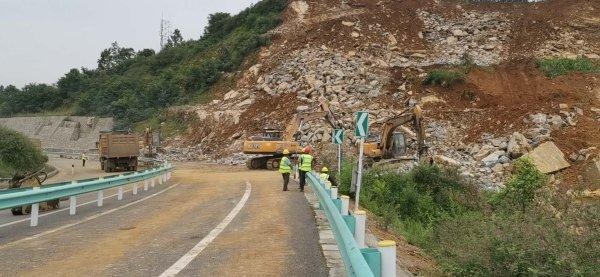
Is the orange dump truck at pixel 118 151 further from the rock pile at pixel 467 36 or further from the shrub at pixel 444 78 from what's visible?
the rock pile at pixel 467 36

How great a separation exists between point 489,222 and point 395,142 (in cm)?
1761

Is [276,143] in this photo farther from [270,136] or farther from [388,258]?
[388,258]

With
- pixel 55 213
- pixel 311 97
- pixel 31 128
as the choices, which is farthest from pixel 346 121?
pixel 31 128

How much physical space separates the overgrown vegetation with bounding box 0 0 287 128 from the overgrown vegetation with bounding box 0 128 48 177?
16.5 meters

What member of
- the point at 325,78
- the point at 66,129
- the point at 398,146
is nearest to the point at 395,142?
the point at 398,146

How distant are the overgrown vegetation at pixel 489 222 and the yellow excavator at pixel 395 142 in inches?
218

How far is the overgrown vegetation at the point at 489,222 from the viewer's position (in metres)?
7.09

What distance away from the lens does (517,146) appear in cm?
2716

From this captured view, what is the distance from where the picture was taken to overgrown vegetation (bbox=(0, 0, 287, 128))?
184 ft

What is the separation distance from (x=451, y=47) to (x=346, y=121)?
15.9 metres

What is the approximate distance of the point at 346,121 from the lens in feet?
122

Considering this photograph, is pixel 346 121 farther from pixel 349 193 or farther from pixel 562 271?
pixel 562 271

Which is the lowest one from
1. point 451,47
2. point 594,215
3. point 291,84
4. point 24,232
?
point 24,232

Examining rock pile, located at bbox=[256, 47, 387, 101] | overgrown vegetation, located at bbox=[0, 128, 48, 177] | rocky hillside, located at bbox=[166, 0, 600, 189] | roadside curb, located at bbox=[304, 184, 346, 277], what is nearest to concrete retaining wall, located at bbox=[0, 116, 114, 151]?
rocky hillside, located at bbox=[166, 0, 600, 189]
